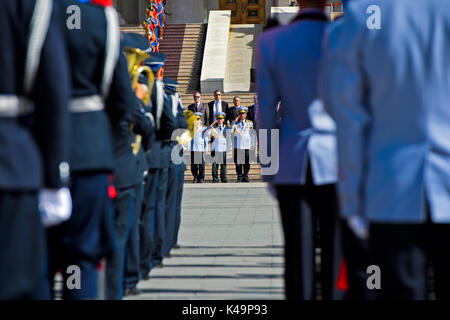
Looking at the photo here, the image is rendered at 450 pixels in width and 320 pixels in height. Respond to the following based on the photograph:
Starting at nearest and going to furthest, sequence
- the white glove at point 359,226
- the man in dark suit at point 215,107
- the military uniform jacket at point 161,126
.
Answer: the white glove at point 359,226 → the military uniform jacket at point 161,126 → the man in dark suit at point 215,107

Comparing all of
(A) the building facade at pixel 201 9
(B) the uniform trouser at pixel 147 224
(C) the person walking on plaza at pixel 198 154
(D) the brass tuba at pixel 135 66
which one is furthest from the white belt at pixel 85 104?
(A) the building facade at pixel 201 9

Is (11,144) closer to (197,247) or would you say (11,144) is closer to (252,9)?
(197,247)

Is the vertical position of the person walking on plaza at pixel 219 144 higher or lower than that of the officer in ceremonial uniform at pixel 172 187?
lower

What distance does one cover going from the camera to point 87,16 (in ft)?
14.2

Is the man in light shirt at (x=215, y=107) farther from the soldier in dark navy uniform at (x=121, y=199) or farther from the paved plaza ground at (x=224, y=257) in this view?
the soldier in dark navy uniform at (x=121, y=199)

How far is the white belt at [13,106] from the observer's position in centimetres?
293

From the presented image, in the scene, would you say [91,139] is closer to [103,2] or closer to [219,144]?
[103,2]

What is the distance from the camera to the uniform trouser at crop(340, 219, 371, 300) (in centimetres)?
353

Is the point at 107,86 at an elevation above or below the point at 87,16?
below

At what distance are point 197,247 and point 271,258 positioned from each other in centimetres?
133

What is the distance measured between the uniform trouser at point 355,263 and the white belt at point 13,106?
4.57 feet

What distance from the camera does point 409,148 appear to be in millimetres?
3166

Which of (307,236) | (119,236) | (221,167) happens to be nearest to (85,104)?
(307,236)

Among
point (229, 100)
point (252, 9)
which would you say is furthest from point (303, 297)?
point (252, 9)
